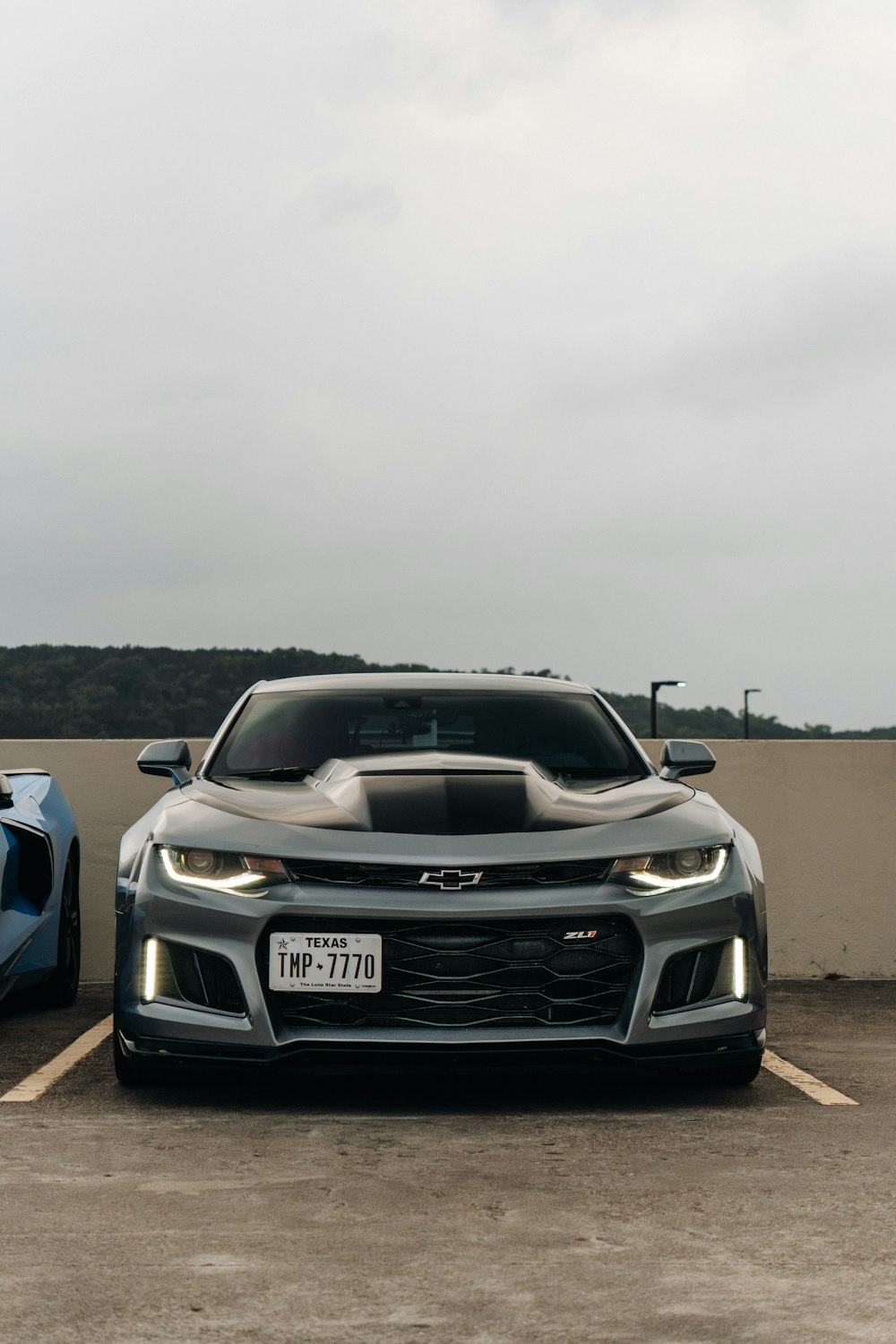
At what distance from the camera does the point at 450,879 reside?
4.95m

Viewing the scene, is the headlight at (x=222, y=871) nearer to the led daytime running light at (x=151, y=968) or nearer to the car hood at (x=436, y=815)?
the car hood at (x=436, y=815)

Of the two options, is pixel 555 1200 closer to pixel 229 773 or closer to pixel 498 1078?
pixel 498 1078

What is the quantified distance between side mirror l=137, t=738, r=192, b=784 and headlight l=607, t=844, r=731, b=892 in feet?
6.13

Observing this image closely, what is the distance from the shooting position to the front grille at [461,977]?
4.93 meters

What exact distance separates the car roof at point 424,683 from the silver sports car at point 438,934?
126cm

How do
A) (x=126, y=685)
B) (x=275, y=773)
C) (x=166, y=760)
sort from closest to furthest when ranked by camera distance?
(x=275, y=773), (x=166, y=760), (x=126, y=685)

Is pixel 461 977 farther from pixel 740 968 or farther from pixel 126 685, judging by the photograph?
pixel 126 685

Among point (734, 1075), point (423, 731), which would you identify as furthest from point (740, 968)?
point (423, 731)

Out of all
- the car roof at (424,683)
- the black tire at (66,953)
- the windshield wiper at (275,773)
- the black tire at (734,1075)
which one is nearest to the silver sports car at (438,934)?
the black tire at (734,1075)

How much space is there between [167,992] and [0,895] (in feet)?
5.09

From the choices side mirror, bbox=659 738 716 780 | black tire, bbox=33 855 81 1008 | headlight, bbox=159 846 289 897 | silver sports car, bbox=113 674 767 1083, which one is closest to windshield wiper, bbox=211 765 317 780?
silver sports car, bbox=113 674 767 1083

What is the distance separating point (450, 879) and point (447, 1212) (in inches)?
49.3

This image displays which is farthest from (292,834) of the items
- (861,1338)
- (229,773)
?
(861,1338)

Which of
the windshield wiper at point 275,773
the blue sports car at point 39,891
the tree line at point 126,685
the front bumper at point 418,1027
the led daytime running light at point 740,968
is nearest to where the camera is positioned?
the front bumper at point 418,1027
